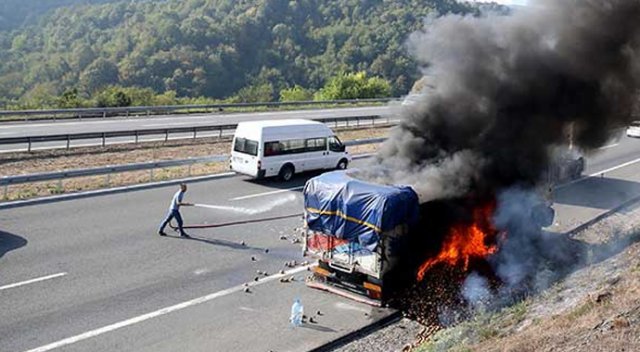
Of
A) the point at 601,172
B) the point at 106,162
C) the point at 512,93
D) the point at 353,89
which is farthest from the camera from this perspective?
the point at 353,89

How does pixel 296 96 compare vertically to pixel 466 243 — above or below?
above

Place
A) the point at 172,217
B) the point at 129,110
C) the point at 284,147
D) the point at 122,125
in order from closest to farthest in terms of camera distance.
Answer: the point at 172,217
the point at 284,147
the point at 122,125
the point at 129,110

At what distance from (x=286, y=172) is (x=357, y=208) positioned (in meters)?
10.1

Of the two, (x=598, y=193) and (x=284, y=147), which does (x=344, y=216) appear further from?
(x=598, y=193)

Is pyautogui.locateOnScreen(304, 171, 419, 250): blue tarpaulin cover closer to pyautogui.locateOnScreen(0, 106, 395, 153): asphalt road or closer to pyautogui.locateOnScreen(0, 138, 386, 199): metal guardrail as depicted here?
pyautogui.locateOnScreen(0, 138, 386, 199): metal guardrail

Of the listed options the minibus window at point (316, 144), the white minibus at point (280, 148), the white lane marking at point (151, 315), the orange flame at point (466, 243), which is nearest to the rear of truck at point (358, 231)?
the orange flame at point (466, 243)

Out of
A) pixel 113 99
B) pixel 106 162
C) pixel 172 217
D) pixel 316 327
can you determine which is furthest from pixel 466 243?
pixel 113 99

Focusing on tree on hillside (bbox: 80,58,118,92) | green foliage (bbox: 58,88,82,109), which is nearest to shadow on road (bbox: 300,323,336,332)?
green foliage (bbox: 58,88,82,109)

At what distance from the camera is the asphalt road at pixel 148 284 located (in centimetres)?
901

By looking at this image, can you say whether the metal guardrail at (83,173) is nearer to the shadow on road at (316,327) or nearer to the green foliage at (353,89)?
the shadow on road at (316,327)

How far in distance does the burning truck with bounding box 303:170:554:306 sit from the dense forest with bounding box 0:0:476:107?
47.0 metres

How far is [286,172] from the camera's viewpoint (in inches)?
792

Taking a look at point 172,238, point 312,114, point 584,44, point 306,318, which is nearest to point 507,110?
point 584,44

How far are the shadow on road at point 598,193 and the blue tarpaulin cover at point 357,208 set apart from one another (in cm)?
970
